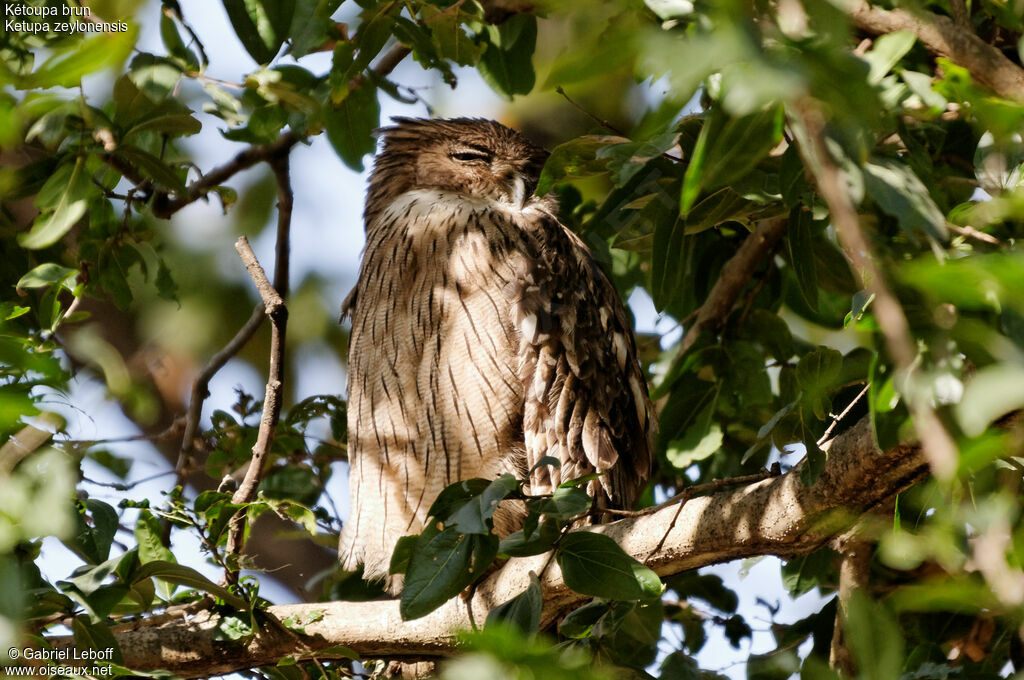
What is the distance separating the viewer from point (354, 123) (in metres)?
2.72

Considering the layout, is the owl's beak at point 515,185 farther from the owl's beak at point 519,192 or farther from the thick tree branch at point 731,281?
the thick tree branch at point 731,281

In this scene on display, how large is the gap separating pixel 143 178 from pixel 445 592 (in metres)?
1.54

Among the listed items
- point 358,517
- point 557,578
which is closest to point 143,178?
point 358,517

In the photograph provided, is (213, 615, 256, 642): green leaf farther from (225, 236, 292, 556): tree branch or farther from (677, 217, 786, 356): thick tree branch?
(677, 217, 786, 356): thick tree branch

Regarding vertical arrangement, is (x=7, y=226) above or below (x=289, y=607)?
above

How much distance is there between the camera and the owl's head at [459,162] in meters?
3.40

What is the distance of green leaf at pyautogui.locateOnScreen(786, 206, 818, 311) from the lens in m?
1.95

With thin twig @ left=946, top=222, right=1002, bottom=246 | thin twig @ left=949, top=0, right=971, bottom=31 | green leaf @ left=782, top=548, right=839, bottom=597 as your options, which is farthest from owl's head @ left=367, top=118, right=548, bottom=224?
thin twig @ left=946, top=222, right=1002, bottom=246

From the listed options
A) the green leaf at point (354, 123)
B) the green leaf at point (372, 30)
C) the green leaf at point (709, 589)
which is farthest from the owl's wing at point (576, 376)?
the green leaf at point (372, 30)

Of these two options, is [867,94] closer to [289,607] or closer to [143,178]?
[289,607]

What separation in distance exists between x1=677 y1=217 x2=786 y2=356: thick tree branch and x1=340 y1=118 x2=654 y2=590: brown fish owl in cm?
26

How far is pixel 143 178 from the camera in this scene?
262cm

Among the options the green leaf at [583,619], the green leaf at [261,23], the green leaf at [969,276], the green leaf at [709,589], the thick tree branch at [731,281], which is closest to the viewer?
the green leaf at [969,276]

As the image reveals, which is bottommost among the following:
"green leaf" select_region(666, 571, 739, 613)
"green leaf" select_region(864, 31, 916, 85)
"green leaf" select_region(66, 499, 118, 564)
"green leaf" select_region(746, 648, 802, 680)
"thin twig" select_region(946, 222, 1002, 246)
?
"green leaf" select_region(666, 571, 739, 613)
